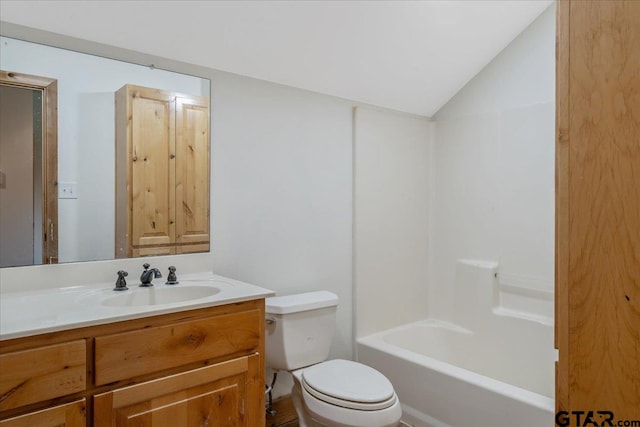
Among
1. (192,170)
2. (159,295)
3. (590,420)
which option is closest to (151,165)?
(192,170)

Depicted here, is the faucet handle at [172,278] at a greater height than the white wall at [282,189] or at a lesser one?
lesser

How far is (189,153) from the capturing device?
192 cm

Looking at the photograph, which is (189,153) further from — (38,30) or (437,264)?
(437,264)

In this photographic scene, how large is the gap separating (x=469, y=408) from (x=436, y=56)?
6.51 feet

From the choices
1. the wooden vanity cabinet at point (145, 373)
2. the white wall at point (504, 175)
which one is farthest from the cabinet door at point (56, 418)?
the white wall at point (504, 175)

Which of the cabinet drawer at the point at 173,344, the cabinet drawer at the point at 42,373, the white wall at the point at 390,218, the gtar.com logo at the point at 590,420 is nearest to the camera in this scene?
the gtar.com logo at the point at 590,420

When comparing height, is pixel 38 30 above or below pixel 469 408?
above

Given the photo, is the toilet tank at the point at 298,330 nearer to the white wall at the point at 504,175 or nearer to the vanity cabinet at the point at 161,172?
the vanity cabinet at the point at 161,172

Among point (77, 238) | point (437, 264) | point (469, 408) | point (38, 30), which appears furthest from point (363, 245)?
point (38, 30)

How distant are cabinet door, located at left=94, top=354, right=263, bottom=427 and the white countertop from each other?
231 mm

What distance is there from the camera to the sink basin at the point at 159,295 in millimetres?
1563

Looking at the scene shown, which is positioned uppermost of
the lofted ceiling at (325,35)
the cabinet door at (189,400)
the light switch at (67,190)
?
the lofted ceiling at (325,35)

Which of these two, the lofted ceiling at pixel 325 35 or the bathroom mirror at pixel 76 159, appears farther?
the lofted ceiling at pixel 325 35

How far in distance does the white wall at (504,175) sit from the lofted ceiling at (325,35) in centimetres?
17
